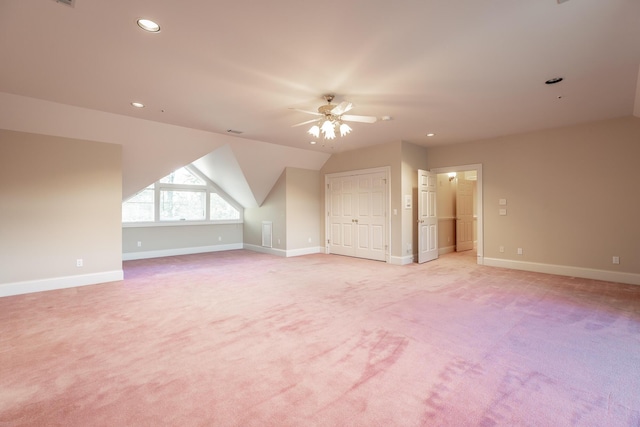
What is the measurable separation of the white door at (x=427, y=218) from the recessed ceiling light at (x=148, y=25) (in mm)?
5374

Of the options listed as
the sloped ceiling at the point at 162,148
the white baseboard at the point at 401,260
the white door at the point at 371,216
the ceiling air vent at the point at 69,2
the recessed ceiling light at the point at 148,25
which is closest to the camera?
the ceiling air vent at the point at 69,2

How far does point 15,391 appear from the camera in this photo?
1958 mm

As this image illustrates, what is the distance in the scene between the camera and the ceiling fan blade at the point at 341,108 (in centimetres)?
328

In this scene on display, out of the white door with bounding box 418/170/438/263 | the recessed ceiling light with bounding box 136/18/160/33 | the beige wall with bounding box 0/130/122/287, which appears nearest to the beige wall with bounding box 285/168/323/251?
the white door with bounding box 418/170/438/263

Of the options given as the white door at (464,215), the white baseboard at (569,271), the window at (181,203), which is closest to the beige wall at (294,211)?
the window at (181,203)

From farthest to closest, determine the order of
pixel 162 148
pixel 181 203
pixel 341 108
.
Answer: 1. pixel 181 203
2. pixel 162 148
3. pixel 341 108

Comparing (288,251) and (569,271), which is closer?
(569,271)

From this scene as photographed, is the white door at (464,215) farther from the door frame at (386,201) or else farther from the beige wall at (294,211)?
the beige wall at (294,211)

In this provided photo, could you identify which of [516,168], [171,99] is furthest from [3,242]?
[516,168]

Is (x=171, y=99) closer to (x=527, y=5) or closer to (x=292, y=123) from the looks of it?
(x=292, y=123)

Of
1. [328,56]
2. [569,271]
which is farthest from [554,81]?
[569,271]

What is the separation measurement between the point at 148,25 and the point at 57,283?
13.9 ft

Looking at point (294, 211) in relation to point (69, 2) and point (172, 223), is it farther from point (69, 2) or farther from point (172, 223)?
point (69, 2)

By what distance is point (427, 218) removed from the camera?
6.61m
